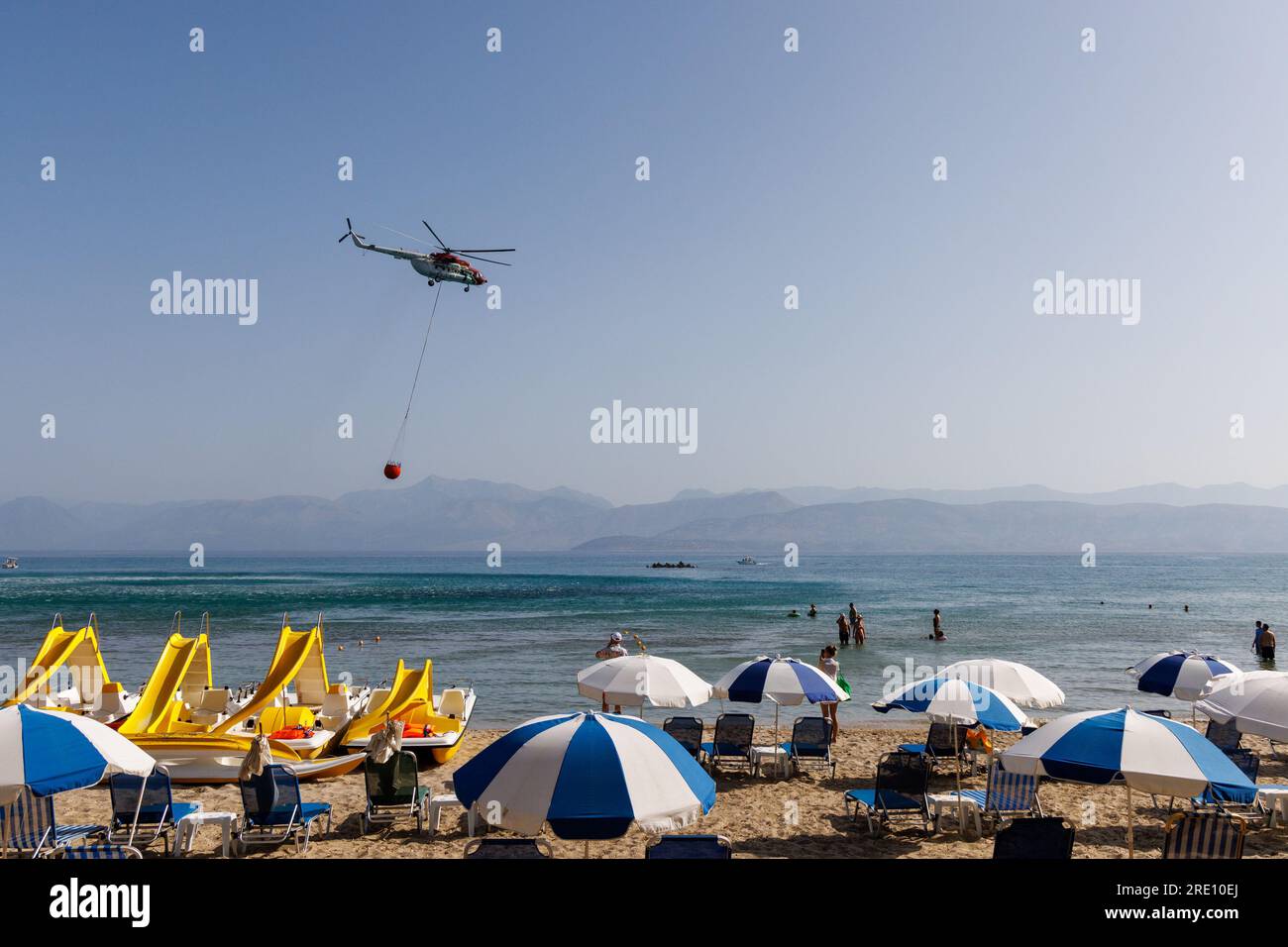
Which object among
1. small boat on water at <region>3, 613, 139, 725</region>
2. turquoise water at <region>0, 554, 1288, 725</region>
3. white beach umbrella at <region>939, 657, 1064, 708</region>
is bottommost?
turquoise water at <region>0, 554, 1288, 725</region>

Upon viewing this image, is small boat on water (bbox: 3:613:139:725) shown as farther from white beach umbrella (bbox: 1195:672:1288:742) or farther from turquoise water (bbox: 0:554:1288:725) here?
white beach umbrella (bbox: 1195:672:1288:742)

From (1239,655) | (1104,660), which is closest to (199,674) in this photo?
(1104,660)

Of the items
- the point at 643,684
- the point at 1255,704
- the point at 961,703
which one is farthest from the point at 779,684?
the point at 1255,704

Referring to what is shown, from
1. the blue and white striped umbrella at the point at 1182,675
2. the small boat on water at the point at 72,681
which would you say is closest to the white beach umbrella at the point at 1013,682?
the blue and white striped umbrella at the point at 1182,675

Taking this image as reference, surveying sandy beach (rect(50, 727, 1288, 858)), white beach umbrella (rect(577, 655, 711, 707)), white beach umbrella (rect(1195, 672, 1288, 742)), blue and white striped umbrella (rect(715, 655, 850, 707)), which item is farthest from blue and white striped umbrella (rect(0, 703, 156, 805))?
white beach umbrella (rect(1195, 672, 1288, 742))

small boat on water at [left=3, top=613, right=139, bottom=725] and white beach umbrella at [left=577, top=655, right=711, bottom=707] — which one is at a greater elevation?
white beach umbrella at [left=577, top=655, right=711, bottom=707]

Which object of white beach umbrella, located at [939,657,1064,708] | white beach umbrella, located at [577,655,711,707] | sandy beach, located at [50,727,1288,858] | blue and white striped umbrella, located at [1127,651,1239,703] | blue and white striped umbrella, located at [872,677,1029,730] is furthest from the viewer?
blue and white striped umbrella, located at [1127,651,1239,703]
